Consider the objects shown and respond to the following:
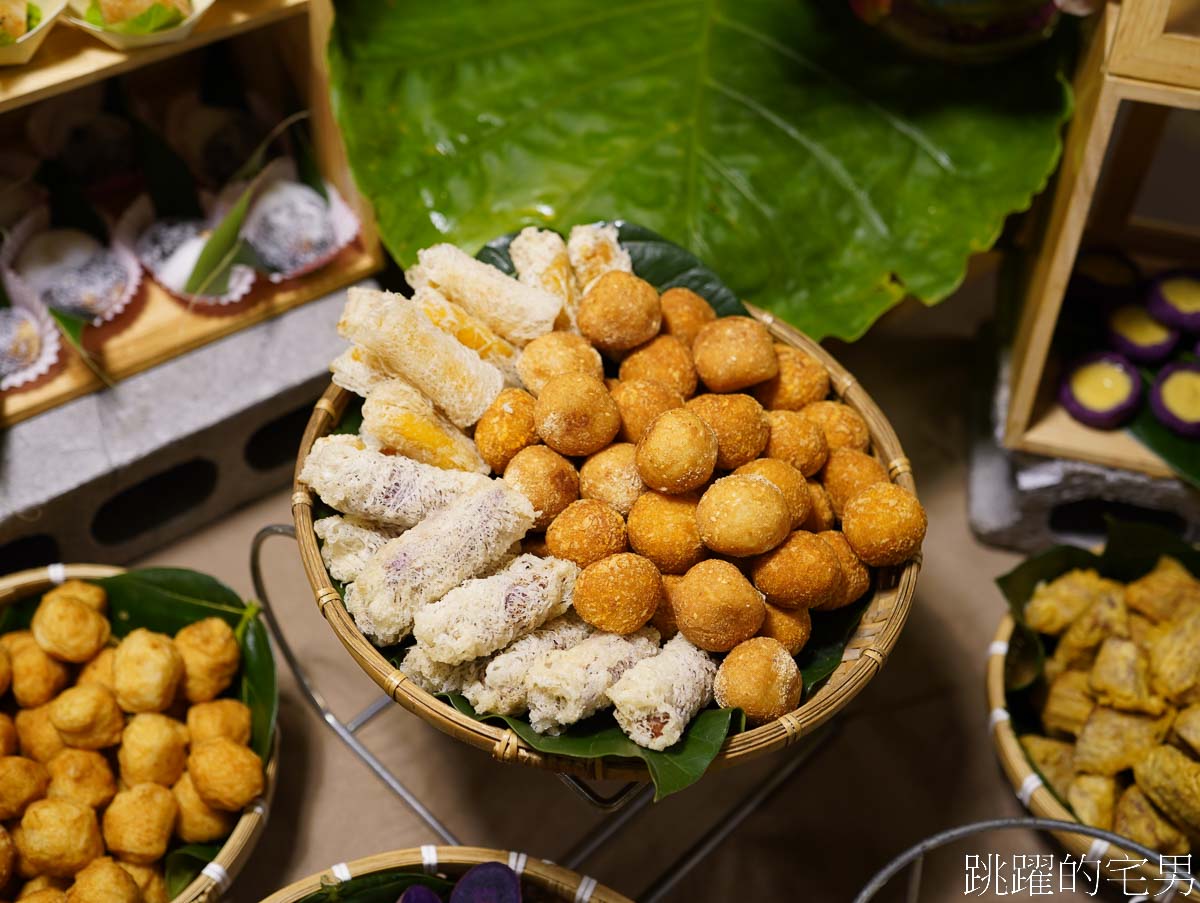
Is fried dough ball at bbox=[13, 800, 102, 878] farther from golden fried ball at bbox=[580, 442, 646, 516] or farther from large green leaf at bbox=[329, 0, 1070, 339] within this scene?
large green leaf at bbox=[329, 0, 1070, 339]

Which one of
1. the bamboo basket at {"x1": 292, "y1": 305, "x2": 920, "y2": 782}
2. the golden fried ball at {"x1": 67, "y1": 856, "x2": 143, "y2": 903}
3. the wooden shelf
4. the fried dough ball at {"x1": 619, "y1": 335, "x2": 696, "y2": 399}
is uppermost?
the wooden shelf

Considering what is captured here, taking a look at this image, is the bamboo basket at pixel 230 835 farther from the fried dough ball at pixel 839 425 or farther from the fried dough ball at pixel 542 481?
the fried dough ball at pixel 839 425

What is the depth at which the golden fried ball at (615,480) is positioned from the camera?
129 cm

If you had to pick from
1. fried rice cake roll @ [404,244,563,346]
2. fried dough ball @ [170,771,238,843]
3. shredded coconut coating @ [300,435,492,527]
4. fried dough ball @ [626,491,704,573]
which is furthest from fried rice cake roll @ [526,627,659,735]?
fried dough ball @ [170,771,238,843]

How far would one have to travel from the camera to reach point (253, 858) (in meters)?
1.60

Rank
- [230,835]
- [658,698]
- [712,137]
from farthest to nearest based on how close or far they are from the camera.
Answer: [712,137], [230,835], [658,698]

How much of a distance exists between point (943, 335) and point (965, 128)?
0.63 meters

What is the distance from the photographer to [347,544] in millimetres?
1262

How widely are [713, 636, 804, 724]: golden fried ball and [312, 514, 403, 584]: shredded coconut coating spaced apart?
16.6 inches

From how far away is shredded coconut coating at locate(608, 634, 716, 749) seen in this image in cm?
111

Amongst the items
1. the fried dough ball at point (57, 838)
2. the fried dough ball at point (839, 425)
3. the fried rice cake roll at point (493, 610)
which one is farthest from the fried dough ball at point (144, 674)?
the fried dough ball at point (839, 425)

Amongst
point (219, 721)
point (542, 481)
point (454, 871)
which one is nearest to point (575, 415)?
point (542, 481)

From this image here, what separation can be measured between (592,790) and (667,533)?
1.62ft

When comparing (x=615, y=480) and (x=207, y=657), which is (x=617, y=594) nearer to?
(x=615, y=480)
